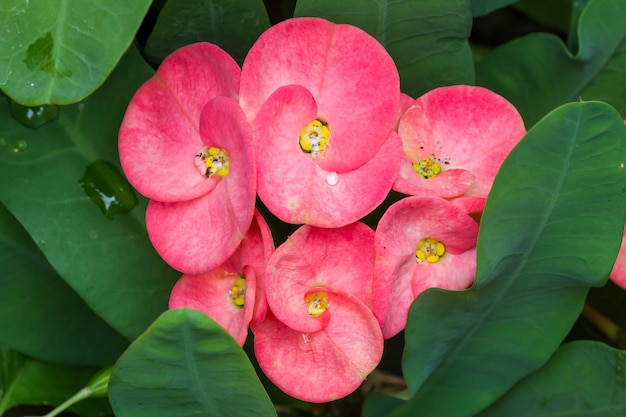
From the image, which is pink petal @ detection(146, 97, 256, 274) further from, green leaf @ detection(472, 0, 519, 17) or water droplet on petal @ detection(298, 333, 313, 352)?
green leaf @ detection(472, 0, 519, 17)

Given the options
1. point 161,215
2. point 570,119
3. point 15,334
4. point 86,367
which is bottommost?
point 86,367

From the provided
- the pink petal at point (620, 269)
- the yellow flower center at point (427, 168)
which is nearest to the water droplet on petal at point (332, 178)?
the yellow flower center at point (427, 168)

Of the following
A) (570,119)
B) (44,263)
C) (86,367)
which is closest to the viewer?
(570,119)

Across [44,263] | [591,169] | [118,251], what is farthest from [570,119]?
[44,263]

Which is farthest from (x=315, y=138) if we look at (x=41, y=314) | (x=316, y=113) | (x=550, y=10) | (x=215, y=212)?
(x=550, y=10)

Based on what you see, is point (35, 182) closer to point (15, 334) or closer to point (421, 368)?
point (15, 334)

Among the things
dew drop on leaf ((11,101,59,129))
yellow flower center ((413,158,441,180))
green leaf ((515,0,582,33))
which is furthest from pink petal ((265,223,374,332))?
green leaf ((515,0,582,33))

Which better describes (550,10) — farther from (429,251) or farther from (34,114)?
(34,114)

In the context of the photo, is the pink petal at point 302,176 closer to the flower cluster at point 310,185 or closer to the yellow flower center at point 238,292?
the flower cluster at point 310,185
